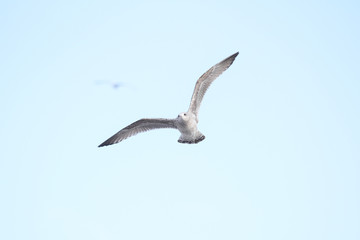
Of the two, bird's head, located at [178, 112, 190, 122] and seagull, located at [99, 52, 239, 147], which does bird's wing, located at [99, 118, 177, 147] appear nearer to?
seagull, located at [99, 52, 239, 147]

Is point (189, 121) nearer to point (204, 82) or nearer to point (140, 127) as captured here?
point (204, 82)

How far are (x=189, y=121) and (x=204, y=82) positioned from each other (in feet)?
6.79

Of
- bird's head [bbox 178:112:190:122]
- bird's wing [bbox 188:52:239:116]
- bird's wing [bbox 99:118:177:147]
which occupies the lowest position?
bird's head [bbox 178:112:190:122]

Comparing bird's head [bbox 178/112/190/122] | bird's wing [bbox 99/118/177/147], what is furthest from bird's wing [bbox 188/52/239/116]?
bird's wing [bbox 99/118/177/147]

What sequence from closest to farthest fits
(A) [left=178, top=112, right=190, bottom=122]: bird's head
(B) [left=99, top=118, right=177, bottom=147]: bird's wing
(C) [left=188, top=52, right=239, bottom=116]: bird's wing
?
(A) [left=178, top=112, right=190, bottom=122]: bird's head → (C) [left=188, top=52, right=239, bottom=116]: bird's wing → (B) [left=99, top=118, right=177, bottom=147]: bird's wing

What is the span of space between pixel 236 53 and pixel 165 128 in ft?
15.6

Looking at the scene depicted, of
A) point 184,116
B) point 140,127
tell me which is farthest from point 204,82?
point 140,127

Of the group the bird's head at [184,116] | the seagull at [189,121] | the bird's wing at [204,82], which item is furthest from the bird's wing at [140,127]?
the bird's wing at [204,82]

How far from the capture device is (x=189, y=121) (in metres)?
28.7

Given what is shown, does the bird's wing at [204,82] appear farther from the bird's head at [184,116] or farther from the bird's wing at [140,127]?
the bird's wing at [140,127]

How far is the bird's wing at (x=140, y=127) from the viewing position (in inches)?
1179

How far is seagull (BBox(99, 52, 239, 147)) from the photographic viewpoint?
28922 millimetres

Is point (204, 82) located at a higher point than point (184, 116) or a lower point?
higher

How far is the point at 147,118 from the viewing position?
30.0 metres
